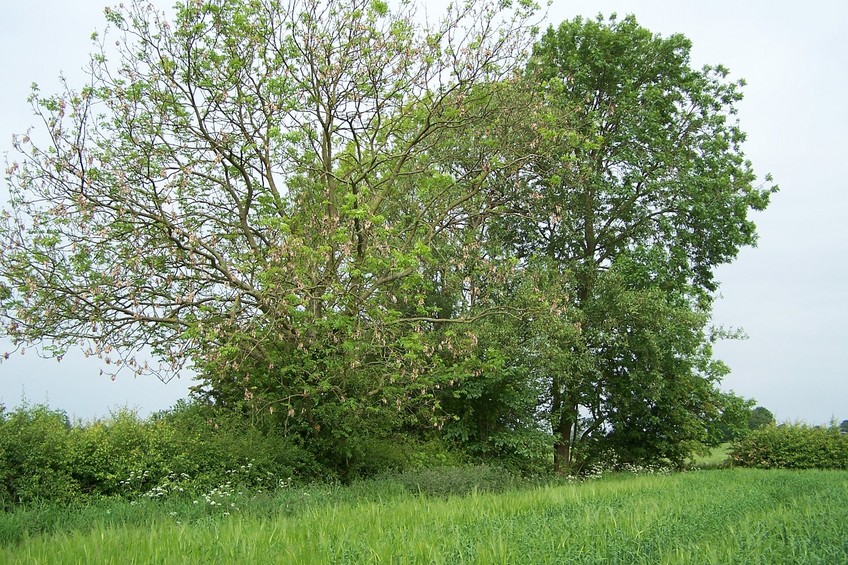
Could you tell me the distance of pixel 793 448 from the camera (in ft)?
67.6

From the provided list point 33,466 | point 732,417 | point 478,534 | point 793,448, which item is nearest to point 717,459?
point 793,448

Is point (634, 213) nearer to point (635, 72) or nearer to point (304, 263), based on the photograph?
point (635, 72)

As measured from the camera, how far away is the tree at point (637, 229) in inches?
675

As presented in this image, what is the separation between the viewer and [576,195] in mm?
18500

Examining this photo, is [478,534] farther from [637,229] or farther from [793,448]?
[793,448]

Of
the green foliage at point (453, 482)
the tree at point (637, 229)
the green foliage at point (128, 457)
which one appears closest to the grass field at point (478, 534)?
the green foliage at point (128, 457)

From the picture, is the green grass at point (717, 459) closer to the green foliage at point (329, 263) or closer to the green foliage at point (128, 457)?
the green foliage at point (329, 263)

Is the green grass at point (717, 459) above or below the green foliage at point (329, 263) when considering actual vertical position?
below

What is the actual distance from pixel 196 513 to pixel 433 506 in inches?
115

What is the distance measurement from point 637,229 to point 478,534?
15.7 m

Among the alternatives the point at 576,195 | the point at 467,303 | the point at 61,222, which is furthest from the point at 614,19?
the point at 61,222

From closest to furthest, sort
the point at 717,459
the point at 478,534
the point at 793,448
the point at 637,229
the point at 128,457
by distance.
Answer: the point at 478,534, the point at 128,457, the point at 637,229, the point at 793,448, the point at 717,459

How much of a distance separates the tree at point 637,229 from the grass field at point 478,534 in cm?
960

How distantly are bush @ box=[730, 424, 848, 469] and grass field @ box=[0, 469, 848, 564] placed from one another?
48.0 ft
